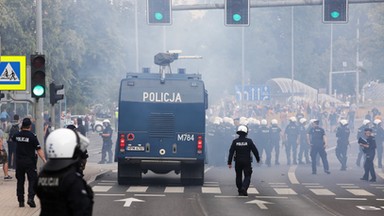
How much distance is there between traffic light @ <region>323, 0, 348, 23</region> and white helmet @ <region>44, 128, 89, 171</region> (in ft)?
65.1

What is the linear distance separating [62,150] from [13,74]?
14.0 m

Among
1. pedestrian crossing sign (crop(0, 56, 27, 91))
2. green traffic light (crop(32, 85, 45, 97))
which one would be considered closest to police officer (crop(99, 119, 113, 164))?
pedestrian crossing sign (crop(0, 56, 27, 91))

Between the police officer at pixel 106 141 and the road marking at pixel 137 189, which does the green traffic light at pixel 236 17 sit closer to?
the road marking at pixel 137 189

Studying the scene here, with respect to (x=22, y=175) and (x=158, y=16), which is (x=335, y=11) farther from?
(x=22, y=175)

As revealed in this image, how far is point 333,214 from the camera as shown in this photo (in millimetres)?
17438

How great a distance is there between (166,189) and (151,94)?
2565 millimetres

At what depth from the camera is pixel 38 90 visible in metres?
20.4

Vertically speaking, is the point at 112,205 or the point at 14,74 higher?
the point at 14,74

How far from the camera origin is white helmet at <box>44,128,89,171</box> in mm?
7555

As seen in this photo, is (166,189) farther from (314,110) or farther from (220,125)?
(314,110)

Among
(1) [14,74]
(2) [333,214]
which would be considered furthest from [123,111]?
(2) [333,214]

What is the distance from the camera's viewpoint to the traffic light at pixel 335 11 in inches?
1051

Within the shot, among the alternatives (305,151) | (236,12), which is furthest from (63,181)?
(305,151)

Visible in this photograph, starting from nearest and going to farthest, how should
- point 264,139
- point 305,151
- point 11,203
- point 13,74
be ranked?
point 11,203 < point 13,74 < point 264,139 < point 305,151
